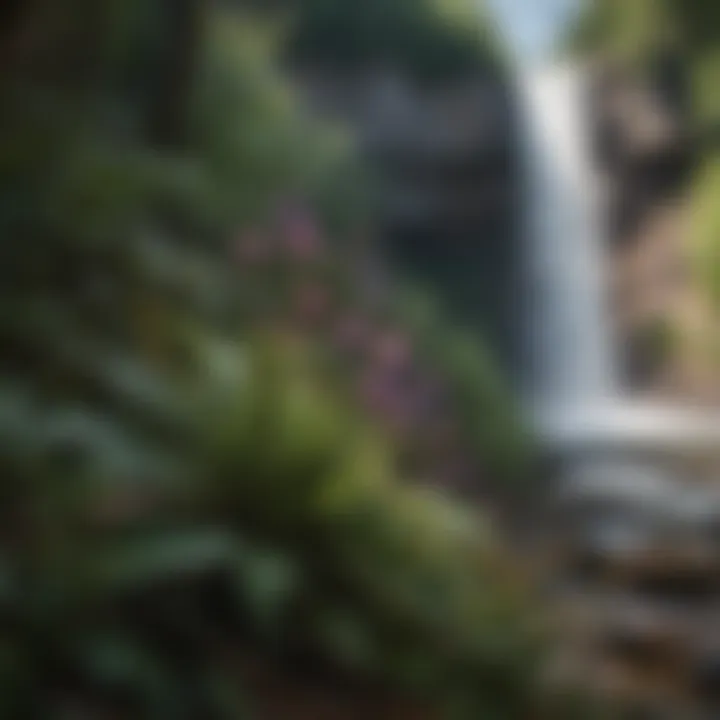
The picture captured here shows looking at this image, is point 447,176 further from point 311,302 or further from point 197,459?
point 197,459

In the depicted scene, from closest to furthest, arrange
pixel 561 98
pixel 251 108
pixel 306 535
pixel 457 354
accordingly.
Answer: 1. pixel 306 535
2. pixel 457 354
3. pixel 251 108
4. pixel 561 98

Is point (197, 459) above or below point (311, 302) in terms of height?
below

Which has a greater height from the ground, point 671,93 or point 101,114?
point 671,93

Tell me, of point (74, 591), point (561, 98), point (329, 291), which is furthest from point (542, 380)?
point (74, 591)

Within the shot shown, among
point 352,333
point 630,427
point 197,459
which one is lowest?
point 197,459

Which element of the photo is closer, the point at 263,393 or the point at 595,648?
the point at 263,393

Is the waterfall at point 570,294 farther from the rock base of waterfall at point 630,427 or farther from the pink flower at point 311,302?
the pink flower at point 311,302

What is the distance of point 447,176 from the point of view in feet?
8.93

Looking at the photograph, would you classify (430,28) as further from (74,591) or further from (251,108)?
(74,591)

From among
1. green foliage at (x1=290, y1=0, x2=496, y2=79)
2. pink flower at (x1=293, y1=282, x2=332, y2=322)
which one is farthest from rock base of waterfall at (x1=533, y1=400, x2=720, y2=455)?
green foliage at (x1=290, y1=0, x2=496, y2=79)

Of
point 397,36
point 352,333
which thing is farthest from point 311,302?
point 397,36

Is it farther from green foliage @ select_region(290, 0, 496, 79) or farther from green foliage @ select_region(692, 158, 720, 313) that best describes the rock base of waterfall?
green foliage @ select_region(290, 0, 496, 79)

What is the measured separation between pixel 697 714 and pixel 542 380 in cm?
64

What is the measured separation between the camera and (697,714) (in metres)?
1.73
